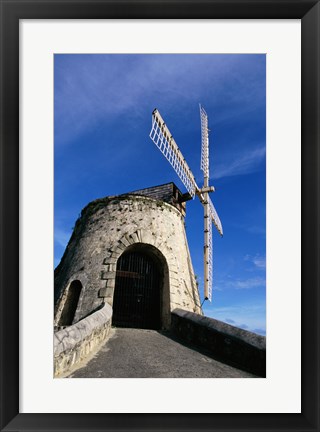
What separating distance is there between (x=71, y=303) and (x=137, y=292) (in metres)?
2.06

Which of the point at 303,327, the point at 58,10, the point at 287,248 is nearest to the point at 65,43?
the point at 58,10

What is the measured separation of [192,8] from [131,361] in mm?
4745

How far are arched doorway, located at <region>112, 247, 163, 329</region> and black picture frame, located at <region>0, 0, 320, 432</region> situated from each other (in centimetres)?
606

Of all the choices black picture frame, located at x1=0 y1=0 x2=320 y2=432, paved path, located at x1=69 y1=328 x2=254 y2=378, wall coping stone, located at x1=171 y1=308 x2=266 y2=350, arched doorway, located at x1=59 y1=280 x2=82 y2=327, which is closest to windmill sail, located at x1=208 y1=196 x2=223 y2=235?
arched doorway, located at x1=59 y1=280 x2=82 y2=327

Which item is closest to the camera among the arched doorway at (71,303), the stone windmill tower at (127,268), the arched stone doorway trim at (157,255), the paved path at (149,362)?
the paved path at (149,362)

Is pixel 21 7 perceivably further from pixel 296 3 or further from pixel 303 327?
pixel 303 327

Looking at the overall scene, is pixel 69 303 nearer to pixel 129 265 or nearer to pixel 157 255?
pixel 129 265

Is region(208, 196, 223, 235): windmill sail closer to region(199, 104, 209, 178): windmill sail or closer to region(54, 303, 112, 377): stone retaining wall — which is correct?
region(199, 104, 209, 178): windmill sail

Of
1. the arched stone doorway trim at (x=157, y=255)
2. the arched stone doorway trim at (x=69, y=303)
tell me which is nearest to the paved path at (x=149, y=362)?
the arched stone doorway trim at (x=157, y=255)

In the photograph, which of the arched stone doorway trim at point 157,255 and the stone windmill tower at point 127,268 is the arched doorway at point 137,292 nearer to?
the stone windmill tower at point 127,268

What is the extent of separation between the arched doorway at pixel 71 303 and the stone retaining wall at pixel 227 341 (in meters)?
3.45

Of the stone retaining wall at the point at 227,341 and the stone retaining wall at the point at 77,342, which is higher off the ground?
the stone retaining wall at the point at 77,342

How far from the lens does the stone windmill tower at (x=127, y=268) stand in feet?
27.7

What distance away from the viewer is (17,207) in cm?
274
